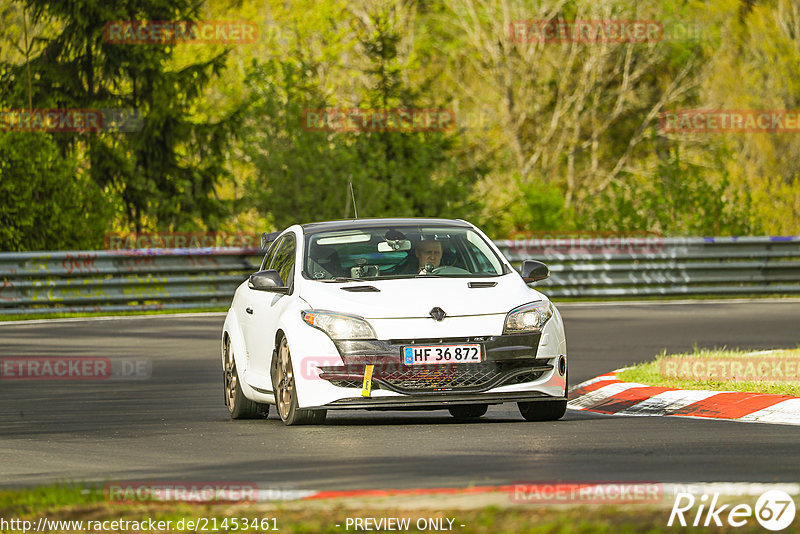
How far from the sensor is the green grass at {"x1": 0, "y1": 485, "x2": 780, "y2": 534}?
672 centimetres

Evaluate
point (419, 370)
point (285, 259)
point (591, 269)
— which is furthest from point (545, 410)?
point (591, 269)

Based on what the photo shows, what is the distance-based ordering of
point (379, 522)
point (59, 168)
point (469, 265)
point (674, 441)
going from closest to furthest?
point (379, 522)
point (674, 441)
point (469, 265)
point (59, 168)

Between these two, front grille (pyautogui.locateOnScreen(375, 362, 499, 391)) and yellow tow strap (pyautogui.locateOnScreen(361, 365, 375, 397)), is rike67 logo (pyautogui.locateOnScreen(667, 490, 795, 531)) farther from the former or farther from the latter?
yellow tow strap (pyautogui.locateOnScreen(361, 365, 375, 397))

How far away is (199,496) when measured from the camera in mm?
7898

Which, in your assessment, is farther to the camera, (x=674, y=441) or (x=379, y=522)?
(x=674, y=441)

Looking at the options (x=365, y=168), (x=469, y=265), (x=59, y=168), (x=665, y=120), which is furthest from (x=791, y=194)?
(x=469, y=265)

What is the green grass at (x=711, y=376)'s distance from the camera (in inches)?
521

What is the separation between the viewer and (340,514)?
23.5 ft

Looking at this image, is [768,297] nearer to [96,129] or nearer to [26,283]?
[26,283]

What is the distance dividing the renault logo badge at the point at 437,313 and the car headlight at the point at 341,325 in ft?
1.37

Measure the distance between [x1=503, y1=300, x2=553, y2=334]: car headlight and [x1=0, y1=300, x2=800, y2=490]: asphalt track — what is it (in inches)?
26.6

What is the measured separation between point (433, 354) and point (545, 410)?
1154 mm

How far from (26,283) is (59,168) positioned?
3.59m

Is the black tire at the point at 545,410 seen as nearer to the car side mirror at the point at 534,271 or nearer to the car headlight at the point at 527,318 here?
the car headlight at the point at 527,318
